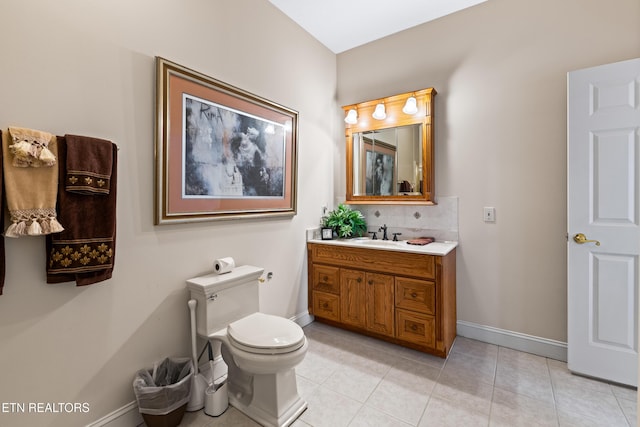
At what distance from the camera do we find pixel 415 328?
88.3 inches

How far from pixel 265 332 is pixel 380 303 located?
112cm

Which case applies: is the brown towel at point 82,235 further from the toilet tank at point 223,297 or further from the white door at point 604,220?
the white door at point 604,220

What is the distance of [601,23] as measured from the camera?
78.6 inches

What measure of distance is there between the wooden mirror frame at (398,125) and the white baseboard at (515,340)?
44.9 inches

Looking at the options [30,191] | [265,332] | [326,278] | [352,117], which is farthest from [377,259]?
[30,191]

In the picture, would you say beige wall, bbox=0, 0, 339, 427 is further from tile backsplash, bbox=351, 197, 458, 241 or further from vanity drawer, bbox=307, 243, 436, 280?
tile backsplash, bbox=351, 197, 458, 241

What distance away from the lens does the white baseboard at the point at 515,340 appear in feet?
7.12

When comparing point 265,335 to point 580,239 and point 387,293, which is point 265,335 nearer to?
point 387,293

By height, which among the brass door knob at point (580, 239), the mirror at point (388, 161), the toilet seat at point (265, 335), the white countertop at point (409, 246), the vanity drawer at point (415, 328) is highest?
the mirror at point (388, 161)

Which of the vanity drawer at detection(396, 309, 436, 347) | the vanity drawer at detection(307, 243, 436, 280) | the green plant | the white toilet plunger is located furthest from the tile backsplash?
the white toilet plunger

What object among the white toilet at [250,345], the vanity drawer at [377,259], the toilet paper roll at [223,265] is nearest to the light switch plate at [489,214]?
the vanity drawer at [377,259]

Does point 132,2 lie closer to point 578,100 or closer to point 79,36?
point 79,36

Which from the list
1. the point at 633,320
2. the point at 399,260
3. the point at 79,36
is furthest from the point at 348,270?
the point at 79,36

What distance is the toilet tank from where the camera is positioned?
1724mm
